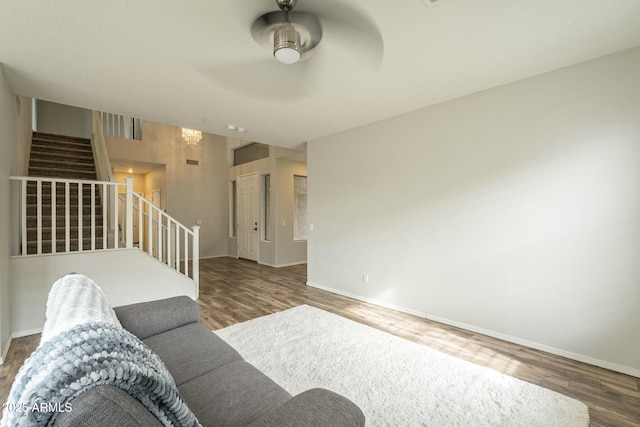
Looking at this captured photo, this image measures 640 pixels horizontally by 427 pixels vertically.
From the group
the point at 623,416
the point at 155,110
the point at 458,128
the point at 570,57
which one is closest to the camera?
the point at 623,416

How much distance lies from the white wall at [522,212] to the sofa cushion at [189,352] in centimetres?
251

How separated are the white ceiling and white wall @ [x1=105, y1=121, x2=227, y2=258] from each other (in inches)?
157

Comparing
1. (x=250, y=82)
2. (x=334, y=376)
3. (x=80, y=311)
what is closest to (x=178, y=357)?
(x=80, y=311)

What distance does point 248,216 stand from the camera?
290 inches

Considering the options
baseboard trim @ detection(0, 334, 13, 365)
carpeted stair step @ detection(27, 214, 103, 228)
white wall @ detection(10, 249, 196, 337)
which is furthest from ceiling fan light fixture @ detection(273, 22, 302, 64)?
carpeted stair step @ detection(27, 214, 103, 228)

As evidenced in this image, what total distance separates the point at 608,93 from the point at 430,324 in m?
2.61

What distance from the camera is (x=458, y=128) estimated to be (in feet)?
10.3

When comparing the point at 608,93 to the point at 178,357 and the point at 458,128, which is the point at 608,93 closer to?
the point at 458,128

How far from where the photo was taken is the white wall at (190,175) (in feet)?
22.8

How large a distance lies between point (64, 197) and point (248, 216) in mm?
3598

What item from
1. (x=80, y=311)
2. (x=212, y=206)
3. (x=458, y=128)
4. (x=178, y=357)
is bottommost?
(x=178, y=357)

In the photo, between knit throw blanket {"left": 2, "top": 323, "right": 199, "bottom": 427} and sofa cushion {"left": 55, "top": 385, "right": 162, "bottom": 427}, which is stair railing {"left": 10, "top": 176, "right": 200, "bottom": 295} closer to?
knit throw blanket {"left": 2, "top": 323, "right": 199, "bottom": 427}

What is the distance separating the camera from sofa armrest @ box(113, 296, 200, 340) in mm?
1780

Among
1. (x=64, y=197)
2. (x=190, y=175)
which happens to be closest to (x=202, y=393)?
(x=64, y=197)
